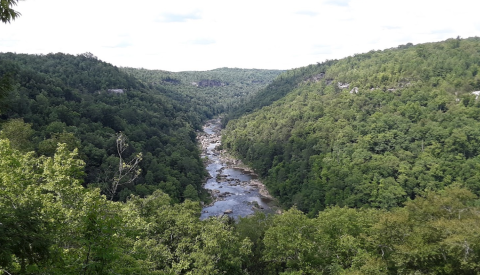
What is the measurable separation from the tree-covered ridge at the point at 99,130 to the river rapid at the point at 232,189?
5661mm

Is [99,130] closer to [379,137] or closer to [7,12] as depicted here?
[7,12]

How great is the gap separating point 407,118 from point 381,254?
68376 mm

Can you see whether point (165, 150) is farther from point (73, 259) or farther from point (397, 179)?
point (73, 259)

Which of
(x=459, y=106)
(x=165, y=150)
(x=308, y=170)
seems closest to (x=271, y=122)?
(x=308, y=170)

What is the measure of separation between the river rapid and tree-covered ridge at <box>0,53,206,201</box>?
566 cm

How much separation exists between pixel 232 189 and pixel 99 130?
35.8m

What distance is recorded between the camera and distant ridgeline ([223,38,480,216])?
2304 inches

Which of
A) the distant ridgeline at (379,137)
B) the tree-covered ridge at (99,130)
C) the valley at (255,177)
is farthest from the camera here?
the distant ridgeline at (379,137)

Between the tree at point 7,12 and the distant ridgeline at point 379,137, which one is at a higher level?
the tree at point 7,12

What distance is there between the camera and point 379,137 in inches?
2894

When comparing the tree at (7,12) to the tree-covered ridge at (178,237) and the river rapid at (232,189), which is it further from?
the river rapid at (232,189)

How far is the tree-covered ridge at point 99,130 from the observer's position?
147 feet

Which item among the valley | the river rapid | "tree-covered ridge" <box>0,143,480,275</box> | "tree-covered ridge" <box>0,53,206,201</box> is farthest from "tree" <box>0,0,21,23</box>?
the river rapid

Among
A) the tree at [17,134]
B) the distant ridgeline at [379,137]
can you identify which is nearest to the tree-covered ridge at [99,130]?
the tree at [17,134]
